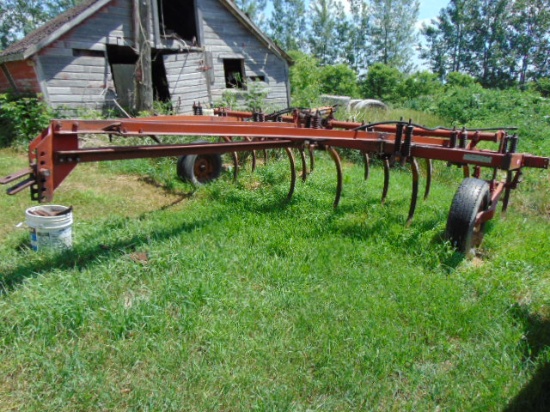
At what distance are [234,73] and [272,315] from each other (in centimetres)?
1054

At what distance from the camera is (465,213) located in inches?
137

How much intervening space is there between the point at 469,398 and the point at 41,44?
9850 mm

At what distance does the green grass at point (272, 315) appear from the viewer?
85.1 inches

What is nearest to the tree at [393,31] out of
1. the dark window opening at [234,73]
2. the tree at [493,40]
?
the tree at [493,40]

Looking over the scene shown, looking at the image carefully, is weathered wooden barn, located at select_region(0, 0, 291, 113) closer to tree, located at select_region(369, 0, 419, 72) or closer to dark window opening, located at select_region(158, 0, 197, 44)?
dark window opening, located at select_region(158, 0, 197, 44)

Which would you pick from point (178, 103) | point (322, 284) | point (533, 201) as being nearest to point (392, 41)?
point (178, 103)

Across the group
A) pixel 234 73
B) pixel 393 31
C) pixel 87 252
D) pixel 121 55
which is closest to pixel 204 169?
pixel 87 252

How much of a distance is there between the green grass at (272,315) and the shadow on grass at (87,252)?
0.07ft

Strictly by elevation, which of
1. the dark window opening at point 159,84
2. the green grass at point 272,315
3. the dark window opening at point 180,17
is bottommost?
the green grass at point 272,315

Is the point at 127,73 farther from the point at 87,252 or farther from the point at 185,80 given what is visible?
the point at 87,252

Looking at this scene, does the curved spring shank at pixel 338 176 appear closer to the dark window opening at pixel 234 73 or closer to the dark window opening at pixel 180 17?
the dark window opening at pixel 234 73

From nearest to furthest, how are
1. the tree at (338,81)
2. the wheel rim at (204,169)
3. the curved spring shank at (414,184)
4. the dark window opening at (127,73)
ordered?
the curved spring shank at (414,184)
the wheel rim at (204,169)
the dark window opening at (127,73)
the tree at (338,81)

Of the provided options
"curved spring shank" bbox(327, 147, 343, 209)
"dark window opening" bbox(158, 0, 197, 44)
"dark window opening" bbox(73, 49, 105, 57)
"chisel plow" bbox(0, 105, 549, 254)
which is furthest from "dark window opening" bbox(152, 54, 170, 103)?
"curved spring shank" bbox(327, 147, 343, 209)

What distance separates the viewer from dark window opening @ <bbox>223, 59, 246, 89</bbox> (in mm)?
12195
